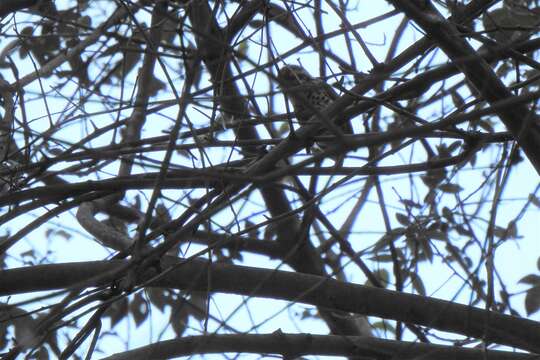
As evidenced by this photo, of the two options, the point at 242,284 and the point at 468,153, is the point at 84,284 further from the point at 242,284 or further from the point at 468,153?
the point at 468,153

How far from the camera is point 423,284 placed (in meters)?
3.03

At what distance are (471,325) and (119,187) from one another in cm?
92

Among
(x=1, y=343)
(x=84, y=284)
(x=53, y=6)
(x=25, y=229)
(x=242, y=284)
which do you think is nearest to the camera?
Result: (x=84, y=284)

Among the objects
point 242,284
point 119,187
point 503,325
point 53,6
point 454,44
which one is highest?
point 53,6

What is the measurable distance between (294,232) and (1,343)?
55.5 inches

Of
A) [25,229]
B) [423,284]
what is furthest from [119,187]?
[423,284]

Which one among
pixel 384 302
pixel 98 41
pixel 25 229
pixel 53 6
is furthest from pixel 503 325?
pixel 53 6

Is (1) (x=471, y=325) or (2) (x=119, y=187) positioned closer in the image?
(2) (x=119, y=187)

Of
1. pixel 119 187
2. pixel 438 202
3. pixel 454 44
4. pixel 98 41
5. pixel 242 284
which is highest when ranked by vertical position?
pixel 98 41

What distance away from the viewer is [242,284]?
6.36 ft

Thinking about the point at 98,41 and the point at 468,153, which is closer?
the point at 468,153

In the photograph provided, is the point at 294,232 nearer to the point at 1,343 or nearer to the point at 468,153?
the point at 1,343

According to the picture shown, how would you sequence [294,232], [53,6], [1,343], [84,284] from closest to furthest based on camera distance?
[84,284] → [1,343] → [53,6] → [294,232]

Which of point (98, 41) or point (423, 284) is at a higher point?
point (98, 41)
